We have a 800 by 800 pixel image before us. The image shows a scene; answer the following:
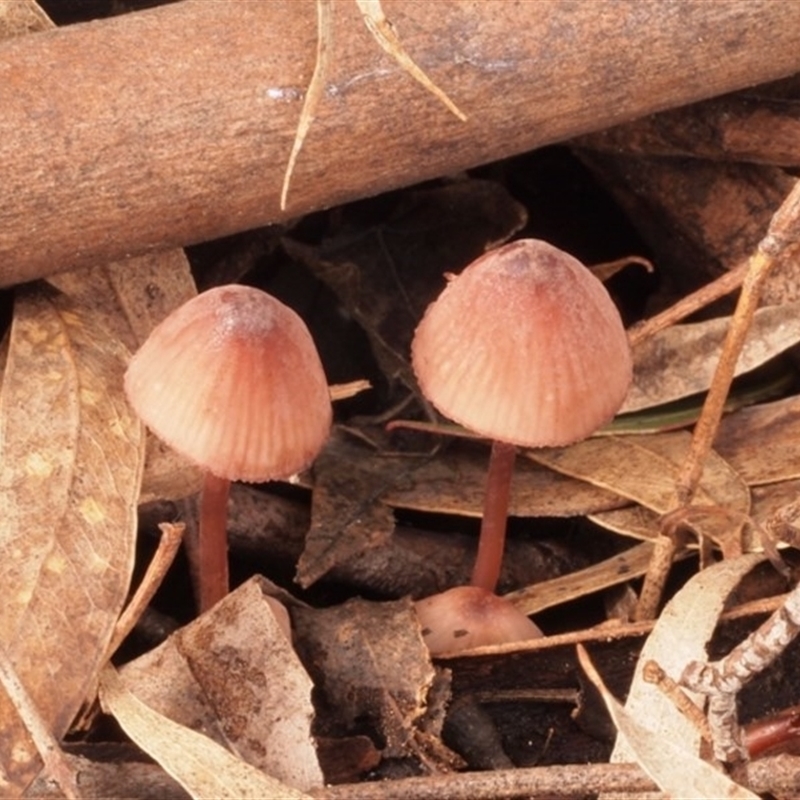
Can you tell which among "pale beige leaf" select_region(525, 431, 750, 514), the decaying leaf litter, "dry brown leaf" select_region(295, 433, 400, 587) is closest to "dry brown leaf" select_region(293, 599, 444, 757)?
the decaying leaf litter

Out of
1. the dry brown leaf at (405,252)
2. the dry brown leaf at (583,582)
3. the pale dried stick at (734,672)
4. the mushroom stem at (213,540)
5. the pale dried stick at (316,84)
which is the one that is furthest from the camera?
the dry brown leaf at (405,252)

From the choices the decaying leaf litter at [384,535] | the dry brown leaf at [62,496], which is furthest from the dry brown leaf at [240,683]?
the dry brown leaf at [62,496]

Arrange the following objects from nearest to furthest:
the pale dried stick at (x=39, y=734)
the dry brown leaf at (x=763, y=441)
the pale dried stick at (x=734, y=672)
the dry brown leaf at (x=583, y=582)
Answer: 1. the pale dried stick at (x=734, y=672)
2. the pale dried stick at (x=39, y=734)
3. the dry brown leaf at (x=583, y=582)
4. the dry brown leaf at (x=763, y=441)

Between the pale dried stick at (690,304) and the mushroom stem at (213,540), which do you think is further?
the pale dried stick at (690,304)

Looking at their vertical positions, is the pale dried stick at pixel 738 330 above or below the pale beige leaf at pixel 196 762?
above

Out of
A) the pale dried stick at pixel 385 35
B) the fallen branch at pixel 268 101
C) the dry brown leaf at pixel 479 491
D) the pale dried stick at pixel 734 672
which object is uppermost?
the pale dried stick at pixel 385 35

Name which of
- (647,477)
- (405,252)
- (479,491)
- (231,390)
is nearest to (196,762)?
(231,390)

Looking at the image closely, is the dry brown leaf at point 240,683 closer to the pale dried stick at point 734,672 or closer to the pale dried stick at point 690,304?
the pale dried stick at point 734,672

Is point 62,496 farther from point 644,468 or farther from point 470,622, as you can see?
point 644,468
